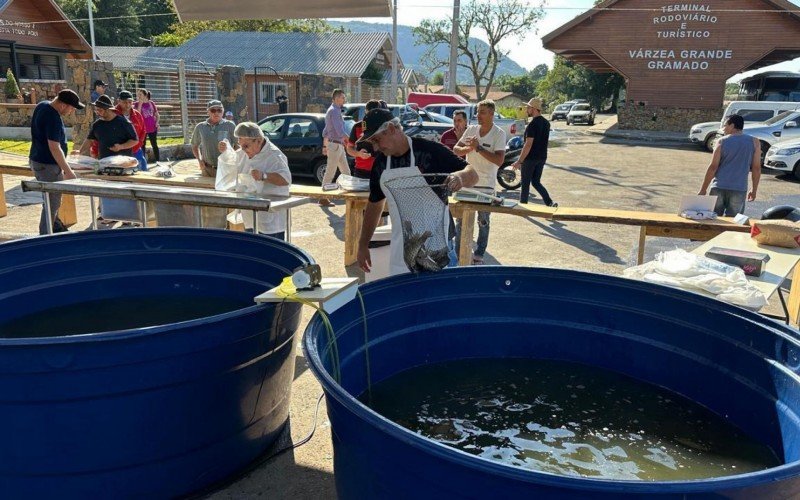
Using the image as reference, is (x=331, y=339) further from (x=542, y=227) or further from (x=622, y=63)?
(x=622, y=63)

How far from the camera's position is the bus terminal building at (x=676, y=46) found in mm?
28281

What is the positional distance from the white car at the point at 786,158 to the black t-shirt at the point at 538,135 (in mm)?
9684

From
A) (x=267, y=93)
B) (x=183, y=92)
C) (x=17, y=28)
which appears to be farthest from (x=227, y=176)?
(x=17, y=28)

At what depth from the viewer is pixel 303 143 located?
12.4 metres

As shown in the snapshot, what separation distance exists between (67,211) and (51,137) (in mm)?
2039

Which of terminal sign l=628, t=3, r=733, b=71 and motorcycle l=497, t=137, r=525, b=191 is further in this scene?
terminal sign l=628, t=3, r=733, b=71

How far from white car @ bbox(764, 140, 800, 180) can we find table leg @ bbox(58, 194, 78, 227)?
15704mm

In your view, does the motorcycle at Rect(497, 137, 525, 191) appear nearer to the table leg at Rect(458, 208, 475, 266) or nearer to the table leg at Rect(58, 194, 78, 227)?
the table leg at Rect(458, 208, 475, 266)

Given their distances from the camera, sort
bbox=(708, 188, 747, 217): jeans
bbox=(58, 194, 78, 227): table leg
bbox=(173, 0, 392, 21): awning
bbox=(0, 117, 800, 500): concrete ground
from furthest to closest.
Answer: bbox=(58, 194, 78, 227): table leg
bbox=(708, 188, 747, 217): jeans
bbox=(173, 0, 392, 21): awning
bbox=(0, 117, 800, 500): concrete ground

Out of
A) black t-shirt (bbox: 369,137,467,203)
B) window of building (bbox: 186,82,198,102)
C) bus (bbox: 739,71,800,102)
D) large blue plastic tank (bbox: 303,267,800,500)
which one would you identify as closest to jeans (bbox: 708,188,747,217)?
large blue plastic tank (bbox: 303,267,800,500)

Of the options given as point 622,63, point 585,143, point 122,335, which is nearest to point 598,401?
point 122,335

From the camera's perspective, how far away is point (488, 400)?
3.20m

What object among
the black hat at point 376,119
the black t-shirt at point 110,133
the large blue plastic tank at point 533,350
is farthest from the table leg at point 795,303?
the black t-shirt at point 110,133

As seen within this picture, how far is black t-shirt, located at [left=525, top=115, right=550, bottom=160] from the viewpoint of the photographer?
8884 millimetres
